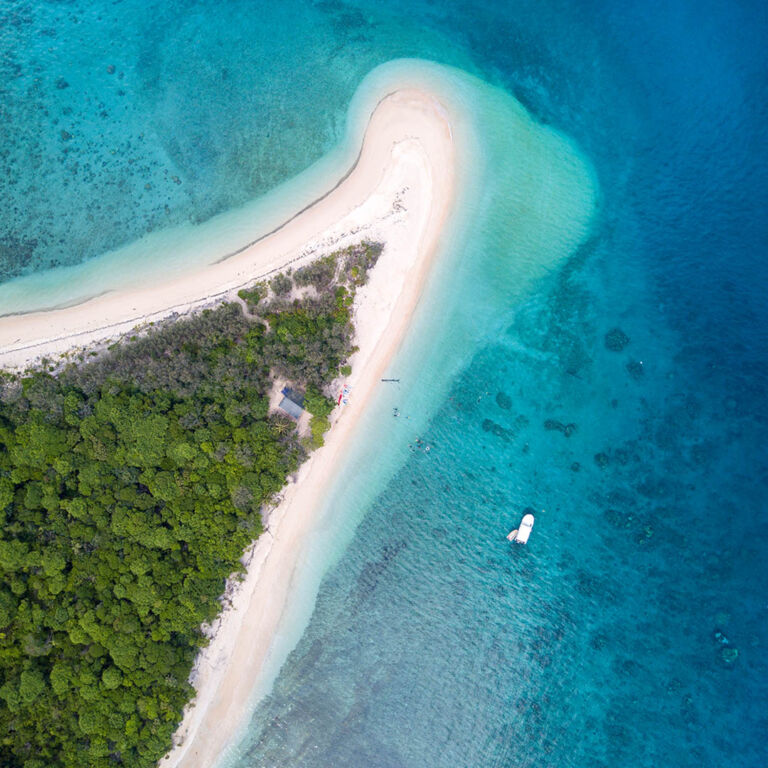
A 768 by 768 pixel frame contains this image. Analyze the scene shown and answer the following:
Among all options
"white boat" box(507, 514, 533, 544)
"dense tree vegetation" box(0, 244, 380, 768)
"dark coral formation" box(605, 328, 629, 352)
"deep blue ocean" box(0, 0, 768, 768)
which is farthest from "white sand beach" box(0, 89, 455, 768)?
"dark coral formation" box(605, 328, 629, 352)

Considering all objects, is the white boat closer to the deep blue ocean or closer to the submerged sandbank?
the deep blue ocean

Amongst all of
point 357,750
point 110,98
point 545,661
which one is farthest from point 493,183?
point 357,750

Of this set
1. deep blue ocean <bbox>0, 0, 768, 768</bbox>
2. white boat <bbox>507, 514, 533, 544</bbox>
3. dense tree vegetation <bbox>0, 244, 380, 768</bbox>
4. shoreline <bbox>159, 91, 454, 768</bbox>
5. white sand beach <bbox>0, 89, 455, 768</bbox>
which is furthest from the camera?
deep blue ocean <bbox>0, 0, 768, 768</bbox>

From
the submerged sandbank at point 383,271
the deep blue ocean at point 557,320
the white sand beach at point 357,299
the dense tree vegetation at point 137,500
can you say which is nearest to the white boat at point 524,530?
the deep blue ocean at point 557,320

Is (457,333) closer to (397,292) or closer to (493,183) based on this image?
(397,292)

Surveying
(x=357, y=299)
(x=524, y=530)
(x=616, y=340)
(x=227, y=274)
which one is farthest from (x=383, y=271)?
(x=524, y=530)
